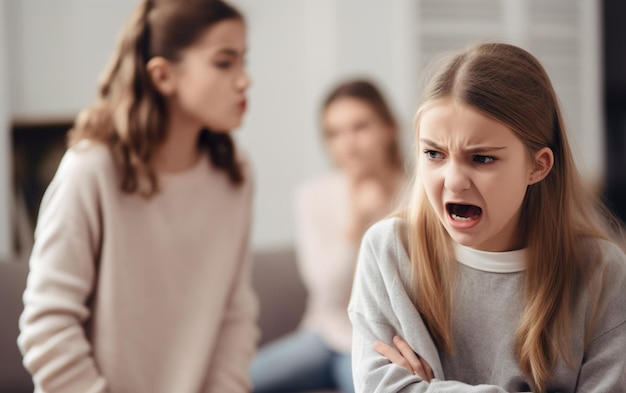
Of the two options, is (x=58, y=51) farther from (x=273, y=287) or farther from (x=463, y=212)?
(x=463, y=212)

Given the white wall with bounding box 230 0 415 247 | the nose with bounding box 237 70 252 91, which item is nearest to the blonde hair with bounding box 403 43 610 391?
the nose with bounding box 237 70 252 91

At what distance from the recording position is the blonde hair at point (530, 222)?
1.14m

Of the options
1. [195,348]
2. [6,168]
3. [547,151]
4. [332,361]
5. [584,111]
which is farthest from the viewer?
[584,111]

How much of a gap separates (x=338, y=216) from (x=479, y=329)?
139 centimetres

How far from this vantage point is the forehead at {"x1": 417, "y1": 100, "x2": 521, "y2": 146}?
44.0 inches

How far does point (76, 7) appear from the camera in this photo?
2.96 meters

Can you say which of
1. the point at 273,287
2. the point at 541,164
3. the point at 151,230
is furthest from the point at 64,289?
the point at 273,287

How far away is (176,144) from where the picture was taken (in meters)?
1.74

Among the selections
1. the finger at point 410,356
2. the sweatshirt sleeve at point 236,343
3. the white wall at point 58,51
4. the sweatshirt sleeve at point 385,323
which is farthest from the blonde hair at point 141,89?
the white wall at point 58,51

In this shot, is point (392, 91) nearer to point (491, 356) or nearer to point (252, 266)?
point (252, 266)

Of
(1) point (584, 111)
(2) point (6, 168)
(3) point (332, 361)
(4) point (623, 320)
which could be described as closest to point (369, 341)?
(4) point (623, 320)

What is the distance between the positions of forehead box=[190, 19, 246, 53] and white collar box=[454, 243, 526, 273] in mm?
724

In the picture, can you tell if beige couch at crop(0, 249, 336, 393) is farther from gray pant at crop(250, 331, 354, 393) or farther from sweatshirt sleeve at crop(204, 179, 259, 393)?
sweatshirt sleeve at crop(204, 179, 259, 393)

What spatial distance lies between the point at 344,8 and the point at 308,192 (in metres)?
0.88
